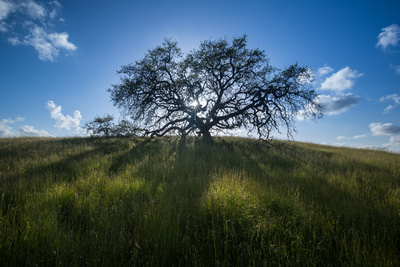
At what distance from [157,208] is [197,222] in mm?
764

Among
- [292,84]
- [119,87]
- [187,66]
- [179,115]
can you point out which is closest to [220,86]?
[187,66]

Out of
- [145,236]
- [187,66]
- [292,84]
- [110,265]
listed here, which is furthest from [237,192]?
[187,66]

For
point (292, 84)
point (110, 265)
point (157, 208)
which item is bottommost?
point (110, 265)

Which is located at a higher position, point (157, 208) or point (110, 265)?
point (157, 208)

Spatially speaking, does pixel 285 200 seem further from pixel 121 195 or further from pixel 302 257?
pixel 121 195

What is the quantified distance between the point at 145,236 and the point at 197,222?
838 mm

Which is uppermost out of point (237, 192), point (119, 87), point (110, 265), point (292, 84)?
point (292, 84)

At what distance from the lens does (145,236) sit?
2352 millimetres

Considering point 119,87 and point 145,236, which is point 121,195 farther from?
point 119,87

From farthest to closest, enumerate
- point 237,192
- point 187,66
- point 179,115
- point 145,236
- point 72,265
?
point 179,115, point 187,66, point 237,192, point 145,236, point 72,265

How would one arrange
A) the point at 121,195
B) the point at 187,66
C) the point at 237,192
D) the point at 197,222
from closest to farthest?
the point at 197,222 → the point at 237,192 → the point at 121,195 → the point at 187,66

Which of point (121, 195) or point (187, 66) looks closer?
point (121, 195)

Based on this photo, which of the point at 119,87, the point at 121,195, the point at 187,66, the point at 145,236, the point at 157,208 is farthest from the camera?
the point at 187,66

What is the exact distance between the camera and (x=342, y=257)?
218 cm
